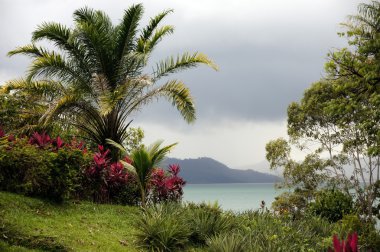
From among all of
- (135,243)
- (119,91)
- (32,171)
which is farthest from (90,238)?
(119,91)

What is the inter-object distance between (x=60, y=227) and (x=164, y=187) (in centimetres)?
685

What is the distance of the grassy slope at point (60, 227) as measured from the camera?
880 centimetres

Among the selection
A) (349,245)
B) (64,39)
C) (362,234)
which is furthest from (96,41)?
(349,245)

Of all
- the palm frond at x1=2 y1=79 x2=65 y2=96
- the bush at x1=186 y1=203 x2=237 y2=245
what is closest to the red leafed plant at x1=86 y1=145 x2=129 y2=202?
the bush at x1=186 y1=203 x2=237 y2=245

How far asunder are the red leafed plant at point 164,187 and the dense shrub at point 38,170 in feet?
15.2

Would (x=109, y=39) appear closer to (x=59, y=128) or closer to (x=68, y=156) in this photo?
(x=59, y=128)

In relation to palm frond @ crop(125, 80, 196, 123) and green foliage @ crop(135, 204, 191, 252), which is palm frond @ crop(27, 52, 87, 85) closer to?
palm frond @ crop(125, 80, 196, 123)

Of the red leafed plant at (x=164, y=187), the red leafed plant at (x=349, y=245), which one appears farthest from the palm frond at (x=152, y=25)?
the red leafed plant at (x=349, y=245)

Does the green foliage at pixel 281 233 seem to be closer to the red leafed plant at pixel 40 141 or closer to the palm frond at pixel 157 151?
the palm frond at pixel 157 151

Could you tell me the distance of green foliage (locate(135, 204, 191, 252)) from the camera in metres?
10.2

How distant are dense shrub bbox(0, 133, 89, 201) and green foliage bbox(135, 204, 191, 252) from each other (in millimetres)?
2450

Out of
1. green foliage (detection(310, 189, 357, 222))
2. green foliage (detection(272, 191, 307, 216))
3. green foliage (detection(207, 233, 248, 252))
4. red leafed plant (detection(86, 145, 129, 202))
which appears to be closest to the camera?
green foliage (detection(207, 233, 248, 252))

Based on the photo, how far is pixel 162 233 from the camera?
1025 centimetres

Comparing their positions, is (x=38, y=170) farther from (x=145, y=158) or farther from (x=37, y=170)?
(x=145, y=158)
